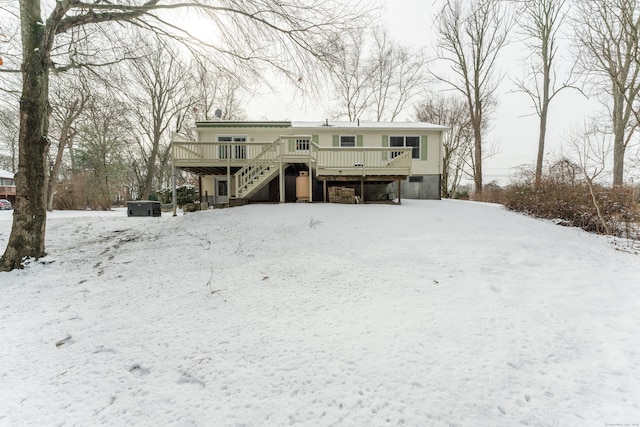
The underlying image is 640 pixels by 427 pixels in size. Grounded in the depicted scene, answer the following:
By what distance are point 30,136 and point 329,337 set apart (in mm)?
6032

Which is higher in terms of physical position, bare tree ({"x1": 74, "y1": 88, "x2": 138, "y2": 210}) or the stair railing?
bare tree ({"x1": 74, "y1": 88, "x2": 138, "y2": 210})

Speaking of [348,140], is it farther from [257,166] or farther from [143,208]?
[143,208]

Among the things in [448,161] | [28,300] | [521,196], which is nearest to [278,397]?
[28,300]

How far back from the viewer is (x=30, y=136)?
16.1ft

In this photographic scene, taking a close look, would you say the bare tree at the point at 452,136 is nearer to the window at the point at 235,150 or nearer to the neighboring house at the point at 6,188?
the window at the point at 235,150

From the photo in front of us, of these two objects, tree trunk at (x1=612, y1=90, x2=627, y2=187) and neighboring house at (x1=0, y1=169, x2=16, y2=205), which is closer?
tree trunk at (x1=612, y1=90, x2=627, y2=187)

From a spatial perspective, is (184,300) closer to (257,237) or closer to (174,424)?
(174,424)

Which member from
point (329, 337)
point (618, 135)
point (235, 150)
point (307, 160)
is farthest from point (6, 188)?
point (618, 135)

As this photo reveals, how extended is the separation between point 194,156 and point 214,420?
39.2 ft

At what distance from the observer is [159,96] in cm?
2348

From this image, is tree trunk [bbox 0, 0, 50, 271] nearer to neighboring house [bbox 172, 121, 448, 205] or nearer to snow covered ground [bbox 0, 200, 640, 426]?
snow covered ground [bbox 0, 200, 640, 426]

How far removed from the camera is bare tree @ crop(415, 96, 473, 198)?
24.4m

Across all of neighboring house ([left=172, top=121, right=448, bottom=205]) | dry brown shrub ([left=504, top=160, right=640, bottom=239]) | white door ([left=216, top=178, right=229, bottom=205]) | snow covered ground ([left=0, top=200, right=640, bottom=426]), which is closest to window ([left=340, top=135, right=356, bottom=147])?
neighboring house ([left=172, top=121, right=448, bottom=205])

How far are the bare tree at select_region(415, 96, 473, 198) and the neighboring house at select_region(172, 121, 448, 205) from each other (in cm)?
993
